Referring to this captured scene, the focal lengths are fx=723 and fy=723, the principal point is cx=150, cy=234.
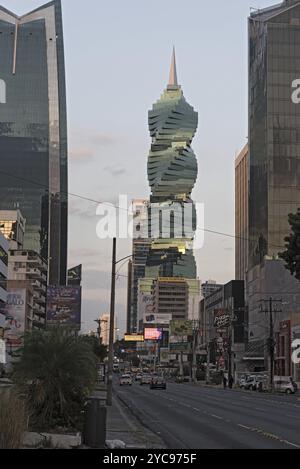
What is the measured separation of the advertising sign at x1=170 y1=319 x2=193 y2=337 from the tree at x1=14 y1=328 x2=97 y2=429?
470ft

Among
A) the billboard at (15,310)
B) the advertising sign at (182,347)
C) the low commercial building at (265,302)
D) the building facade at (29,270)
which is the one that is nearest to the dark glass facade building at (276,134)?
the low commercial building at (265,302)

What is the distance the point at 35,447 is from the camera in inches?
590

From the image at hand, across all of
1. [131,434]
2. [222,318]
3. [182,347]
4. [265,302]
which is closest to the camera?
[131,434]

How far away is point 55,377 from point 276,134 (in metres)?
138

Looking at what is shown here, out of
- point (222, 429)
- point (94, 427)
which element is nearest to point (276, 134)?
point (222, 429)

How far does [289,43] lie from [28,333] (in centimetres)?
14397

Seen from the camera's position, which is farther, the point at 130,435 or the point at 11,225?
the point at 11,225

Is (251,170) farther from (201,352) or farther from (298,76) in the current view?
(201,352)

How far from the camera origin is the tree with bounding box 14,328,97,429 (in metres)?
19.3

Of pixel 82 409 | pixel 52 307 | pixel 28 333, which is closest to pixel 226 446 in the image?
pixel 82 409

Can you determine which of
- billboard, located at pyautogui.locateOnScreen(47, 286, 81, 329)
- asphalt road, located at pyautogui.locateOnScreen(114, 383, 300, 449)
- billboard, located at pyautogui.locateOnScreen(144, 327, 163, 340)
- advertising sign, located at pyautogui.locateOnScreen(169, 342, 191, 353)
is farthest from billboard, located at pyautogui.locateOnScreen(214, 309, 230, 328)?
asphalt road, located at pyautogui.locateOnScreen(114, 383, 300, 449)

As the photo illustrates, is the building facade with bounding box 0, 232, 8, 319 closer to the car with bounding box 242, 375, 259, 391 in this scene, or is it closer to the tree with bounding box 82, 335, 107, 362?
the tree with bounding box 82, 335, 107, 362

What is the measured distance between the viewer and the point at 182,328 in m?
163

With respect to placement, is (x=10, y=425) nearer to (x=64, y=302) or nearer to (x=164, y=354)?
(x=64, y=302)
